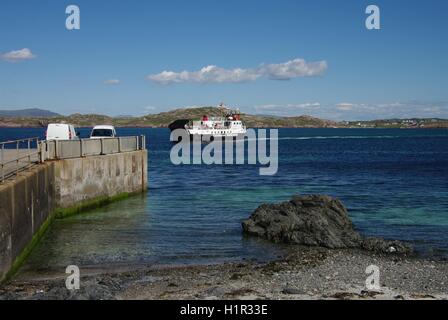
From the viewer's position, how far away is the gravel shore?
13.1 m

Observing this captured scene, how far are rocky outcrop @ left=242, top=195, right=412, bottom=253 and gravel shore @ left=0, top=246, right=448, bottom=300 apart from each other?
47.3 inches

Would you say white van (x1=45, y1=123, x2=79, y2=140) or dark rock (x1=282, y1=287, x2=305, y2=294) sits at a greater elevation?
white van (x1=45, y1=123, x2=79, y2=140)

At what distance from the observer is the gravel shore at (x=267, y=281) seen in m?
13.1

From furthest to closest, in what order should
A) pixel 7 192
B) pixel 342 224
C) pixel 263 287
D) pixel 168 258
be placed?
pixel 342 224 < pixel 168 258 < pixel 7 192 < pixel 263 287

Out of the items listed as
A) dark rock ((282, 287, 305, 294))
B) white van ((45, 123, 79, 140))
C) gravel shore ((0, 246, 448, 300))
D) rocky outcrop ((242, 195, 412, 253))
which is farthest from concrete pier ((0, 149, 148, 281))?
rocky outcrop ((242, 195, 412, 253))

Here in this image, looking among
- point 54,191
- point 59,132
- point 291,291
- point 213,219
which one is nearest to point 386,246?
point 291,291

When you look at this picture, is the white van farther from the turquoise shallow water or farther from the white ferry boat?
the white ferry boat

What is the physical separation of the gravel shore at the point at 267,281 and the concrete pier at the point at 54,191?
1.45m

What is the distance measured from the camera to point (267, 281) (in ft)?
48.8

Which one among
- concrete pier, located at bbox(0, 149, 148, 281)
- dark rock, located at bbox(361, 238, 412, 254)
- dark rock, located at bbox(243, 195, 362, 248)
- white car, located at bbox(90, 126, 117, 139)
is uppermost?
white car, located at bbox(90, 126, 117, 139)
